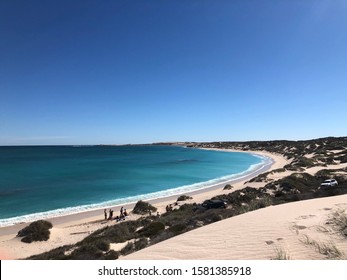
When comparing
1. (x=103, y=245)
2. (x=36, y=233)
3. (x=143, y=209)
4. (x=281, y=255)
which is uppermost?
(x=281, y=255)

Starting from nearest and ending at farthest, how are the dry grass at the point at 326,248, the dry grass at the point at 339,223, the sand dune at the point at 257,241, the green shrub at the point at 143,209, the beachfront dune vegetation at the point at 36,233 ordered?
the dry grass at the point at 326,248 < the sand dune at the point at 257,241 < the dry grass at the point at 339,223 < the beachfront dune vegetation at the point at 36,233 < the green shrub at the point at 143,209

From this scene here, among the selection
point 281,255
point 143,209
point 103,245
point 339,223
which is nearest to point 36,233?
point 103,245

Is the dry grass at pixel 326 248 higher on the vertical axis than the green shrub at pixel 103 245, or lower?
higher

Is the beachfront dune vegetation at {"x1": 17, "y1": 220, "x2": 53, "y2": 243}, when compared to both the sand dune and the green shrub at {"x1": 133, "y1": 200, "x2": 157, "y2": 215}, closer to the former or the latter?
the green shrub at {"x1": 133, "y1": 200, "x2": 157, "y2": 215}

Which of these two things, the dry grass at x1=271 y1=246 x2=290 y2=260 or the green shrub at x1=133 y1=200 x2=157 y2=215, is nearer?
the dry grass at x1=271 y1=246 x2=290 y2=260

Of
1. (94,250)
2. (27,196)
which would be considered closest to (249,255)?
(94,250)

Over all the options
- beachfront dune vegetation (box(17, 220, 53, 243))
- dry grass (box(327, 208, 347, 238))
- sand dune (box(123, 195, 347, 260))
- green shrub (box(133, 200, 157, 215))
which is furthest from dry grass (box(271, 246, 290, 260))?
green shrub (box(133, 200, 157, 215))

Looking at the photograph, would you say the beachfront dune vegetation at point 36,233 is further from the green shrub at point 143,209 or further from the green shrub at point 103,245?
the green shrub at point 143,209

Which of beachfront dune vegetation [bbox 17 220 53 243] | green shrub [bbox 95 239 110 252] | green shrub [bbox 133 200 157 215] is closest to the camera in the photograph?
green shrub [bbox 95 239 110 252]

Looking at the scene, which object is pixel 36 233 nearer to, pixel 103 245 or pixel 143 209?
pixel 103 245

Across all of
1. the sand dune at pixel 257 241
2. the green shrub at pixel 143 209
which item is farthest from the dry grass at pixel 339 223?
the green shrub at pixel 143 209
